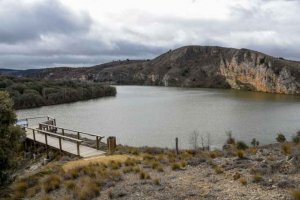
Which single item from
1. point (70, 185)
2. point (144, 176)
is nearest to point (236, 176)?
point (144, 176)

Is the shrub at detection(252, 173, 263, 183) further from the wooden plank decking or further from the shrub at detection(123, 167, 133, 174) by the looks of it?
the wooden plank decking

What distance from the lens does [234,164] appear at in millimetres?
12297

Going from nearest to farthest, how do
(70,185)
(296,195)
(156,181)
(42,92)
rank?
(296,195) < (156,181) < (70,185) < (42,92)

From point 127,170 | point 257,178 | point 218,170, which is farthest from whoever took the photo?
point 127,170

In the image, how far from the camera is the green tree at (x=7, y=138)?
412 inches

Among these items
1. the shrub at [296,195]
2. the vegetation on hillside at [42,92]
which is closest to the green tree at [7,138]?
the shrub at [296,195]

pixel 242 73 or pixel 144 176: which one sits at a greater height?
pixel 242 73

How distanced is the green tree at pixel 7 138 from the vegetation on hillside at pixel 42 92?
67.8m

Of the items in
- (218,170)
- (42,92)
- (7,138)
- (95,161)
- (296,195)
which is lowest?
(42,92)

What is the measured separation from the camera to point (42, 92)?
89.7 metres

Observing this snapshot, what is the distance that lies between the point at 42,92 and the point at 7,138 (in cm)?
8250

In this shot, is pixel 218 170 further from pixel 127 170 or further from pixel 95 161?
pixel 95 161

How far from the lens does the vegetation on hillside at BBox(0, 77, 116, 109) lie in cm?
7881

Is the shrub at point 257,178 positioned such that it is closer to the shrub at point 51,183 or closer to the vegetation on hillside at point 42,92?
the shrub at point 51,183
